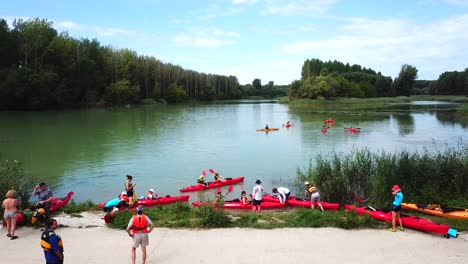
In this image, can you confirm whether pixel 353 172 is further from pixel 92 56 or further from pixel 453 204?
pixel 92 56

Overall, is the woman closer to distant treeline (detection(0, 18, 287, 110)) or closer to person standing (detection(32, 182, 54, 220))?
person standing (detection(32, 182, 54, 220))

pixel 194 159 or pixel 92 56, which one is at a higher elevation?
pixel 92 56

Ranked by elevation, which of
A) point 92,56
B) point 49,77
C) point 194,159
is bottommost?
point 194,159

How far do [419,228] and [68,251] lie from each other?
10576mm

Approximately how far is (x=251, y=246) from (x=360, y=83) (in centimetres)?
13868

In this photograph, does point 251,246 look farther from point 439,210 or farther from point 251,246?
point 439,210

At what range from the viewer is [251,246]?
11.2 meters

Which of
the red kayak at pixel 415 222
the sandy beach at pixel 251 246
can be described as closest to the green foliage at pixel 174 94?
the sandy beach at pixel 251 246

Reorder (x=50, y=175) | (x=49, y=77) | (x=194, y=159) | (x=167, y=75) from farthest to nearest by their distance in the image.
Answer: (x=167, y=75) → (x=49, y=77) → (x=194, y=159) → (x=50, y=175)

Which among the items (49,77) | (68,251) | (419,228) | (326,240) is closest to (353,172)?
(419,228)

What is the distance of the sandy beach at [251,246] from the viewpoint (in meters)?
10.4

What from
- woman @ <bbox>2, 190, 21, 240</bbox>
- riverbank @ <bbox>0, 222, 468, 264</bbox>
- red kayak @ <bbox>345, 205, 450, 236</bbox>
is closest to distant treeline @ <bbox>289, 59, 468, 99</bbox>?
red kayak @ <bbox>345, 205, 450, 236</bbox>

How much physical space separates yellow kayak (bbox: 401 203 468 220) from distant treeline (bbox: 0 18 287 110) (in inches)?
3002

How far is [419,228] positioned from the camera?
1256 centimetres
